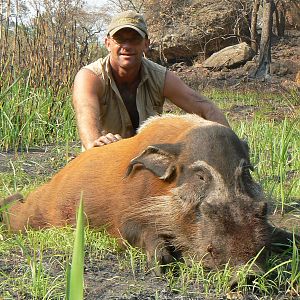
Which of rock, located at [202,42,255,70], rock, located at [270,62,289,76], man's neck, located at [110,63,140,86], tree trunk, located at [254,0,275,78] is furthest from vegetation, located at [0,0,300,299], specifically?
rock, located at [202,42,255,70]

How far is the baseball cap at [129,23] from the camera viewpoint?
5.08 meters

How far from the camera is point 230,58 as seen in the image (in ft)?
72.9

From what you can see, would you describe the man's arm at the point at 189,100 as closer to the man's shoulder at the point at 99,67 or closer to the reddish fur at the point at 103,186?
the man's shoulder at the point at 99,67

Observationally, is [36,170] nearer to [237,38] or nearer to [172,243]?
[172,243]

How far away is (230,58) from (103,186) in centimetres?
1925

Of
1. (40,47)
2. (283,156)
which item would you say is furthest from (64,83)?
(283,156)

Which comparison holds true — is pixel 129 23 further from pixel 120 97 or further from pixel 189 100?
pixel 189 100

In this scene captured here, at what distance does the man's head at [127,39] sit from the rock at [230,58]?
17.2 meters

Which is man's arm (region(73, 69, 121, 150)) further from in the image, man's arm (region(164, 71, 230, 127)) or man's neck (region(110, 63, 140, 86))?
man's arm (region(164, 71, 230, 127))

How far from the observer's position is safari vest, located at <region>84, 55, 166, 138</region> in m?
5.33

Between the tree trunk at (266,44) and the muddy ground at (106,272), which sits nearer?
the muddy ground at (106,272)

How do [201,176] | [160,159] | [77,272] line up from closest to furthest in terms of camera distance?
[77,272]
[201,176]
[160,159]

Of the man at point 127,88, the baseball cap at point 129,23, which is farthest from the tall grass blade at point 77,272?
the baseball cap at point 129,23

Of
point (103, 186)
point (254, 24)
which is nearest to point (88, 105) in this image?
point (103, 186)
